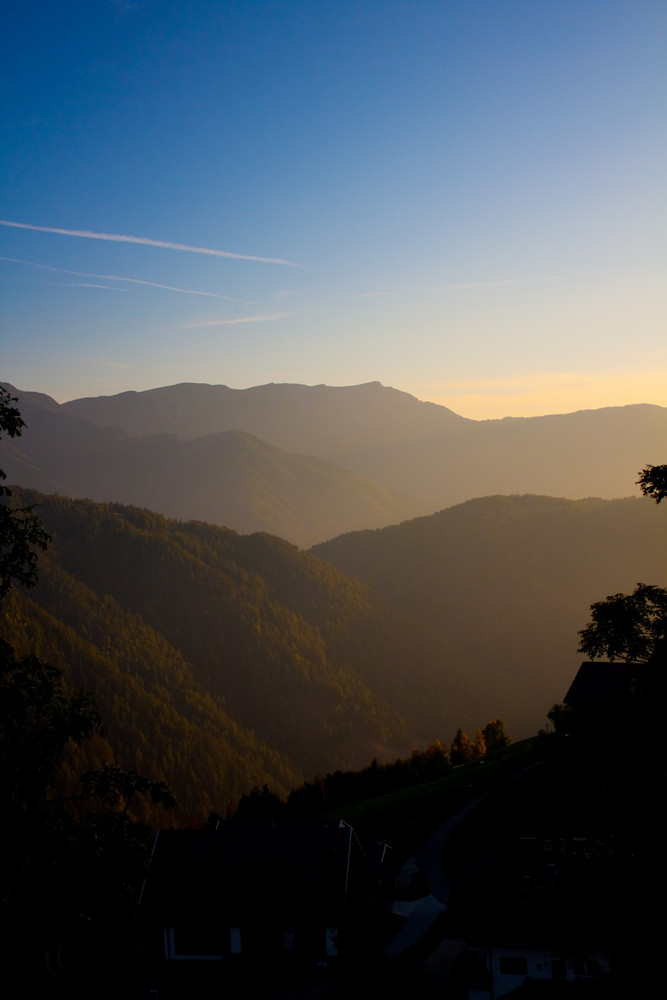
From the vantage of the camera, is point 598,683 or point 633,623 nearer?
point 633,623

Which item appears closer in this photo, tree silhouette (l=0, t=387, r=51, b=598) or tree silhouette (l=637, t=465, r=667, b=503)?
tree silhouette (l=637, t=465, r=667, b=503)

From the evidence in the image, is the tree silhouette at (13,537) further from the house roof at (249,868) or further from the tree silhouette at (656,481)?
the house roof at (249,868)

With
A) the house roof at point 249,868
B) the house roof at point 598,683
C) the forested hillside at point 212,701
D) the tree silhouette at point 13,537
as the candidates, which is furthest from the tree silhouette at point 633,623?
the forested hillside at point 212,701

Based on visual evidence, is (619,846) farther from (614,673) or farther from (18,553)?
(614,673)

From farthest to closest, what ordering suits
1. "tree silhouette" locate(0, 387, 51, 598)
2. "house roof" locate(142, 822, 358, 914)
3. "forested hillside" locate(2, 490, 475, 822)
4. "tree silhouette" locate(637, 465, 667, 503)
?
"forested hillside" locate(2, 490, 475, 822) < "house roof" locate(142, 822, 358, 914) < "tree silhouette" locate(0, 387, 51, 598) < "tree silhouette" locate(637, 465, 667, 503)

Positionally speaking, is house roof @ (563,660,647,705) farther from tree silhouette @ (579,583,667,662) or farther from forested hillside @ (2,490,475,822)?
forested hillside @ (2,490,475,822)

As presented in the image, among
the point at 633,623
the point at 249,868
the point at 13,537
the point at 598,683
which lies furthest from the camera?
the point at 598,683

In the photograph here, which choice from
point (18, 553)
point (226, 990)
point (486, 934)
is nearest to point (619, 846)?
point (18, 553)

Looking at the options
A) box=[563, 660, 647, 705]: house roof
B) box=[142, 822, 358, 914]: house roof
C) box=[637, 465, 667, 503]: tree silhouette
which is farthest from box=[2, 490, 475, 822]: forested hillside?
box=[637, 465, 667, 503]: tree silhouette

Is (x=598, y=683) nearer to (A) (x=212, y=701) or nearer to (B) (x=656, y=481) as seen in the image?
(B) (x=656, y=481)

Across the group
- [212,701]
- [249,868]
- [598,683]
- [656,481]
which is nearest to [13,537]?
[656,481]

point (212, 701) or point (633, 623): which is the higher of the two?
point (633, 623)

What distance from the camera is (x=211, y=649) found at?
196 m

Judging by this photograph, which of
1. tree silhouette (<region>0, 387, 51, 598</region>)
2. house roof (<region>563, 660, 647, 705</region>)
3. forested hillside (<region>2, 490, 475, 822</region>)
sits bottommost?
forested hillside (<region>2, 490, 475, 822</region>)
